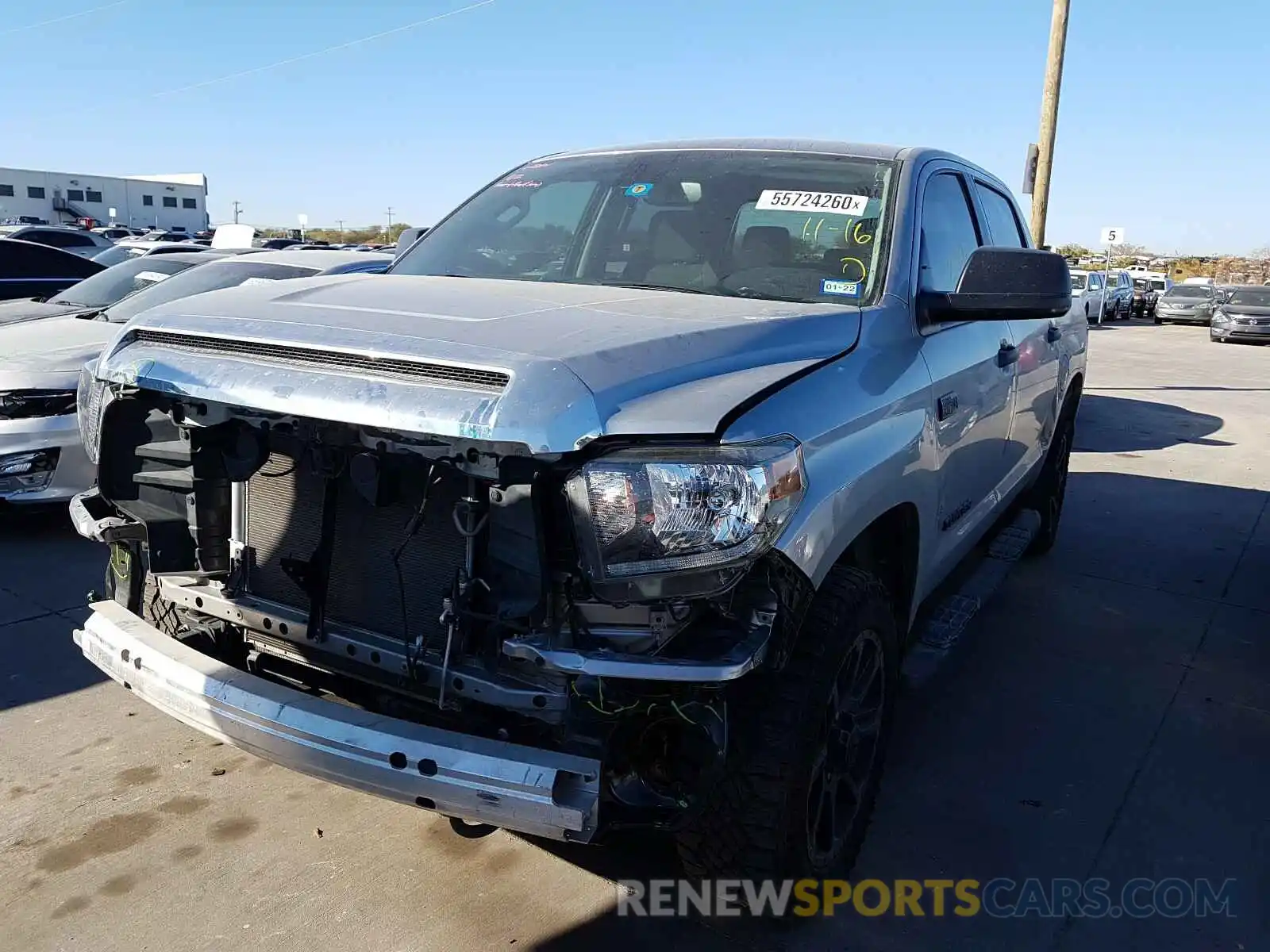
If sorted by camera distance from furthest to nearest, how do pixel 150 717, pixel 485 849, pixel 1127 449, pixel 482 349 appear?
pixel 1127 449, pixel 150 717, pixel 485 849, pixel 482 349


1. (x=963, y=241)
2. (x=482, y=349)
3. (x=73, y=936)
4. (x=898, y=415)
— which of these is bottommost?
(x=73, y=936)

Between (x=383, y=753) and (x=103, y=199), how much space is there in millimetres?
77610

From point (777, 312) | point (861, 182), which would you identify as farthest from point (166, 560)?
point (861, 182)

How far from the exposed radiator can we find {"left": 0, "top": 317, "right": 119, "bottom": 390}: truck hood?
321cm

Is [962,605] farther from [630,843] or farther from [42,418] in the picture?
[42,418]

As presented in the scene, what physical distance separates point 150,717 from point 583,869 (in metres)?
1.78

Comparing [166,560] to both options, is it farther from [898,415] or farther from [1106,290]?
[1106,290]

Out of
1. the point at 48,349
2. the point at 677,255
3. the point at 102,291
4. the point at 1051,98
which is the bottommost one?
the point at 48,349

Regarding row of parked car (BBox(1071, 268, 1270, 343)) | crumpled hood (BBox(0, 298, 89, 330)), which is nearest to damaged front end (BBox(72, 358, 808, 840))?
crumpled hood (BBox(0, 298, 89, 330))

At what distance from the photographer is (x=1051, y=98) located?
13.4 meters

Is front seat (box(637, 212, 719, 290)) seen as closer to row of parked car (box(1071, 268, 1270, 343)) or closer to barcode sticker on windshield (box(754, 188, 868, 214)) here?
barcode sticker on windshield (box(754, 188, 868, 214))

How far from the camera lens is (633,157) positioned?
12.6 feet

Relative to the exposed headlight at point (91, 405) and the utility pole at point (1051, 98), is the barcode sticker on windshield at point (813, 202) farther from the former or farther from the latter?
the utility pole at point (1051, 98)

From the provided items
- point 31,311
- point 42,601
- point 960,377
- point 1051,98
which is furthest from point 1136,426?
point 31,311
